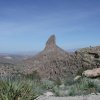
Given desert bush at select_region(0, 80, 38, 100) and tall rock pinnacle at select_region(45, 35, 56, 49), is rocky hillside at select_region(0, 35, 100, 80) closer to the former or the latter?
desert bush at select_region(0, 80, 38, 100)

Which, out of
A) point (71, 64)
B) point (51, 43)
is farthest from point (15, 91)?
point (51, 43)

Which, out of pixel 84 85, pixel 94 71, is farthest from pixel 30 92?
pixel 94 71

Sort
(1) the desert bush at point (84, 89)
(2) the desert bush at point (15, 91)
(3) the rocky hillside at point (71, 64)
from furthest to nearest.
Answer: (3) the rocky hillside at point (71, 64)
(1) the desert bush at point (84, 89)
(2) the desert bush at point (15, 91)

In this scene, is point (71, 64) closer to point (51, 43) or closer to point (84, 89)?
point (84, 89)

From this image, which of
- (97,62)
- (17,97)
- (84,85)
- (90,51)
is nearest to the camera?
(17,97)

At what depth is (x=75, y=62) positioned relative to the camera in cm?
3002

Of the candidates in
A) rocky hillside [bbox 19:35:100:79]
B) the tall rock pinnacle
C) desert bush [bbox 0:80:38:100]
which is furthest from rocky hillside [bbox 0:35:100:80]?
the tall rock pinnacle

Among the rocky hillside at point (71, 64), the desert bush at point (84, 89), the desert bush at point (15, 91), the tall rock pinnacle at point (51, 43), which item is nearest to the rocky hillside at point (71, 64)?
the rocky hillside at point (71, 64)

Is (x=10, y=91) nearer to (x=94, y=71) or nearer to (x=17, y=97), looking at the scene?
(x=17, y=97)

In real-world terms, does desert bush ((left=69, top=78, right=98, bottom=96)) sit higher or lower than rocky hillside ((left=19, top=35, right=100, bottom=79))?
lower

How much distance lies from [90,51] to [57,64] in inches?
134

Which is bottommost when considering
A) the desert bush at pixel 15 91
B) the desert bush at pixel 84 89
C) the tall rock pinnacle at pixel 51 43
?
the desert bush at pixel 84 89

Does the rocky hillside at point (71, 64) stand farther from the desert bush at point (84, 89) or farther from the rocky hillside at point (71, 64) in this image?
the desert bush at point (84, 89)

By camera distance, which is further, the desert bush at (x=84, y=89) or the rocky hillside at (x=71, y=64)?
the rocky hillside at (x=71, y=64)
